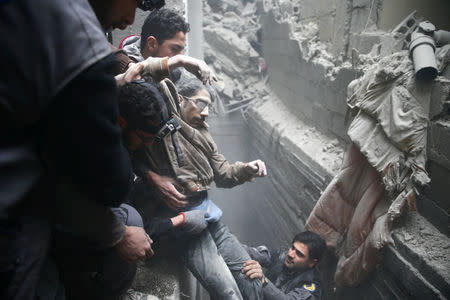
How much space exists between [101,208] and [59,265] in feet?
1.28

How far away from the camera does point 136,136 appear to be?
72.4 inches

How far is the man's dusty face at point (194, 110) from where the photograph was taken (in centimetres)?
221

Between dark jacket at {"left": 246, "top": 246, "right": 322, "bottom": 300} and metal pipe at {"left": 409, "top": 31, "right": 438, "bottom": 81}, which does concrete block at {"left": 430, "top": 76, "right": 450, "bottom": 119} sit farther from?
dark jacket at {"left": 246, "top": 246, "right": 322, "bottom": 300}

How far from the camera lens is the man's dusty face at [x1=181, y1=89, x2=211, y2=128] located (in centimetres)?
221

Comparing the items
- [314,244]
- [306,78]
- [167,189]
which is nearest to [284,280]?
[314,244]

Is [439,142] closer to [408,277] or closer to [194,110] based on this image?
[408,277]

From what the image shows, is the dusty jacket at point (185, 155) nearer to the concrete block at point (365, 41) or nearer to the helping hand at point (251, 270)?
the helping hand at point (251, 270)

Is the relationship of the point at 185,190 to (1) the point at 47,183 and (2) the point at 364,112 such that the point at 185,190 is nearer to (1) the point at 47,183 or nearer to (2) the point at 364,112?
(1) the point at 47,183

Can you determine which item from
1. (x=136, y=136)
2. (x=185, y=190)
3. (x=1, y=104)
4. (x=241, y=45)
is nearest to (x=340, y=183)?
(x=185, y=190)

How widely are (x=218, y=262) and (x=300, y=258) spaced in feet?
4.34

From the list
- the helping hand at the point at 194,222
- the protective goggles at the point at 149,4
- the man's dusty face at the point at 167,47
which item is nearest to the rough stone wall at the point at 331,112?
the helping hand at the point at 194,222

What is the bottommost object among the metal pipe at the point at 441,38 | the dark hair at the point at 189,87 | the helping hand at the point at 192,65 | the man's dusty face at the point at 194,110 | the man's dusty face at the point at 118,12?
the man's dusty face at the point at 194,110

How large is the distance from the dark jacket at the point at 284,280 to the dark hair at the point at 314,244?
179mm

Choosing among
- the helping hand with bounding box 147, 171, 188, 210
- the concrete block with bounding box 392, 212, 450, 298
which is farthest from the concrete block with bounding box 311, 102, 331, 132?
the helping hand with bounding box 147, 171, 188, 210
